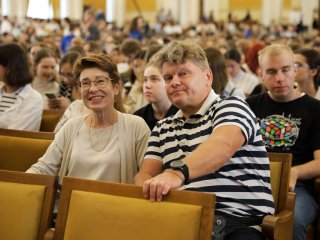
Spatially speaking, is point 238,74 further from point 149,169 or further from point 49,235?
point 49,235

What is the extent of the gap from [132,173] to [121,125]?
263mm

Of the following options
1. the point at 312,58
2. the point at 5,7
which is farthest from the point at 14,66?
the point at 5,7

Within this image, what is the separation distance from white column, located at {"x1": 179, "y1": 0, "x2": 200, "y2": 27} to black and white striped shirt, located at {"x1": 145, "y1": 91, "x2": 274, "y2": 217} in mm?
27717

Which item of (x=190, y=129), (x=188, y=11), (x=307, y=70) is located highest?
(x=188, y=11)

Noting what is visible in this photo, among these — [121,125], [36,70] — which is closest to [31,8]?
[36,70]

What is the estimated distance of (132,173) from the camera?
3.27 meters

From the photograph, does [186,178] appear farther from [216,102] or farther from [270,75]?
[270,75]

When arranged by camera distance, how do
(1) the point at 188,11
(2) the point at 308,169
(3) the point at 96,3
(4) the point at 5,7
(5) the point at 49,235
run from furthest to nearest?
(3) the point at 96,3 < (1) the point at 188,11 < (4) the point at 5,7 < (2) the point at 308,169 < (5) the point at 49,235

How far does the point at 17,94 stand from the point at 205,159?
2.70 meters

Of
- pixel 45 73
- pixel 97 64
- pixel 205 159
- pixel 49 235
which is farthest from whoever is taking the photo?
pixel 45 73

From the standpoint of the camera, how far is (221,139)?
8.15 feet

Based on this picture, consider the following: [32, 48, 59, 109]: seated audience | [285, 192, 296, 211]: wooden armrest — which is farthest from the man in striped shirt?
[32, 48, 59, 109]: seated audience

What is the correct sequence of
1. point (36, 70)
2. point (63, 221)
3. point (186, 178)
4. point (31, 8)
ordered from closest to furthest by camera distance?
point (186, 178) → point (63, 221) → point (36, 70) → point (31, 8)

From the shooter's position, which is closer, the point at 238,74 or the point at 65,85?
the point at 65,85
